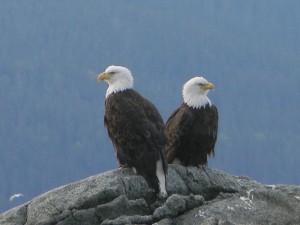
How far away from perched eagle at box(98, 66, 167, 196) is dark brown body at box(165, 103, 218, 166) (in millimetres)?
950

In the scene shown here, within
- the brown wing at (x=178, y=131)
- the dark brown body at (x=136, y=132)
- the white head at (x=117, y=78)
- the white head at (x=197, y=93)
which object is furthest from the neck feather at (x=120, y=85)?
the white head at (x=197, y=93)

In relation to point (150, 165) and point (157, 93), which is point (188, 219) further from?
point (157, 93)

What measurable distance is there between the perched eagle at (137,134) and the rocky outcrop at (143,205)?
0.16m

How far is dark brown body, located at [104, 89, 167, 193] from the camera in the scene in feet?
35.8

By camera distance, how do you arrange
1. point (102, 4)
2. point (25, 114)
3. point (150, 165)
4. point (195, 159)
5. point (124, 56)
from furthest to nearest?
point (102, 4) → point (124, 56) → point (25, 114) → point (195, 159) → point (150, 165)

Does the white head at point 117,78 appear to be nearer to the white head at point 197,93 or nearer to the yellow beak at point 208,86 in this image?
the white head at point 197,93

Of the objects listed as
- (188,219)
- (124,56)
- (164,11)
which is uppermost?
(164,11)

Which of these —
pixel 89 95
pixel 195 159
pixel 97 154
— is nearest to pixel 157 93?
pixel 89 95

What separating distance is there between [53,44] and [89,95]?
72.4 feet

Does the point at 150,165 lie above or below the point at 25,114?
below

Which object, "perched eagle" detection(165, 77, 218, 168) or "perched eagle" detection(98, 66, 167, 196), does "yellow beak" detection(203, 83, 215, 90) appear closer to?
"perched eagle" detection(165, 77, 218, 168)

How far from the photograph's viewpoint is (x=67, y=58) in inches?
7116

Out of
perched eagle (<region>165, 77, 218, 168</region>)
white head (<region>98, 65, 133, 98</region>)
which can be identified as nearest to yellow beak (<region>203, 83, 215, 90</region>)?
perched eagle (<region>165, 77, 218, 168</region>)

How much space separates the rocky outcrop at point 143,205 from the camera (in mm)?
10016
